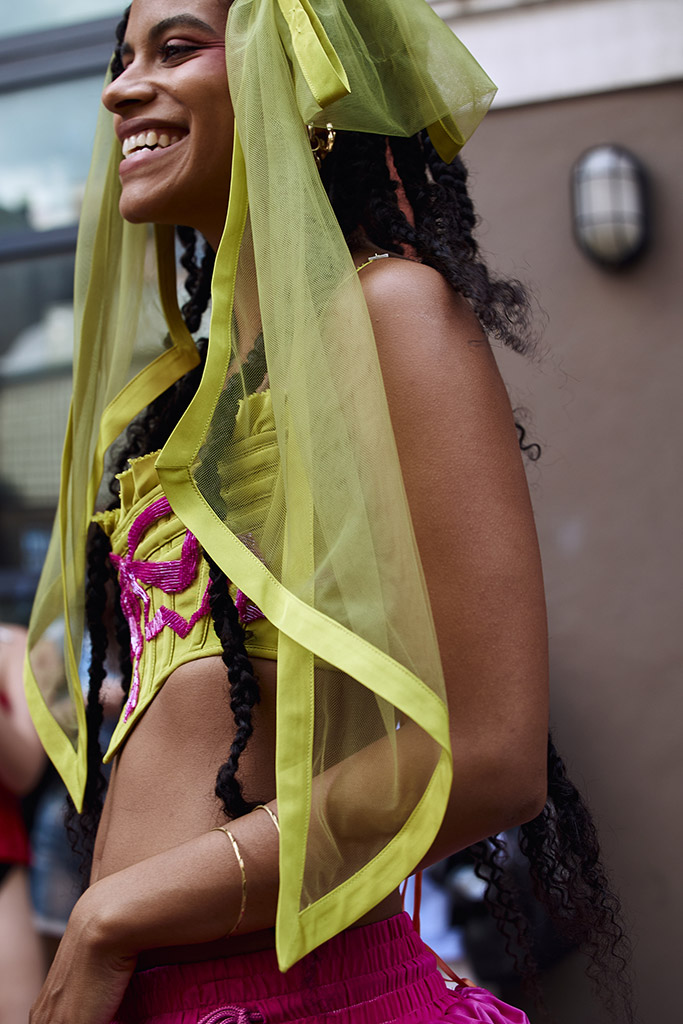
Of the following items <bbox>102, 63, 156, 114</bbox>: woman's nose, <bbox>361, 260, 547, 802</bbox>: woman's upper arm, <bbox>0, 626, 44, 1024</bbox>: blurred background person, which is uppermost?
<bbox>102, 63, 156, 114</bbox>: woman's nose

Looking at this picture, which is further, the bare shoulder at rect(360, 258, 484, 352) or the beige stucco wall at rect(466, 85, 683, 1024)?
the beige stucco wall at rect(466, 85, 683, 1024)

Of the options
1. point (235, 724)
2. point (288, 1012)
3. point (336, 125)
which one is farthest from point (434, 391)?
point (288, 1012)

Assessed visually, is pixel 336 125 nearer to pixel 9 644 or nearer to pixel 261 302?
pixel 261 302

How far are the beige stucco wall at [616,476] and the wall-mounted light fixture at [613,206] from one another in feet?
0.14

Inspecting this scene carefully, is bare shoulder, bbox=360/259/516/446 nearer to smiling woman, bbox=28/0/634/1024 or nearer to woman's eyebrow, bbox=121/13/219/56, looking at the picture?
smiling woman, bbox=28/0/634/1024

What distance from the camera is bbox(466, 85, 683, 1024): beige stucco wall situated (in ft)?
8.40

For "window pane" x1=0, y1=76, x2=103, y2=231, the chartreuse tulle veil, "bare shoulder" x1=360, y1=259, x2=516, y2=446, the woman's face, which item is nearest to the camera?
the chartreuse tulle veil

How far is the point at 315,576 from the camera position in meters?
1.04

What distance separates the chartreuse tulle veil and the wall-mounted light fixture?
4.61ft

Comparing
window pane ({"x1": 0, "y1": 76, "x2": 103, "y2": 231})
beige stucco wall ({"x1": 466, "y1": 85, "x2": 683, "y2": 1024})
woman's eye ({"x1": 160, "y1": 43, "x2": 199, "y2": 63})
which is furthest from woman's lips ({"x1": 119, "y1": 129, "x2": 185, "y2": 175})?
window pane ({"x1": 0, "y1": 76, "x2": 103, "y2": 231})

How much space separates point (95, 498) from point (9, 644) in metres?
1.08

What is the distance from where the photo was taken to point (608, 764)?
259 cm

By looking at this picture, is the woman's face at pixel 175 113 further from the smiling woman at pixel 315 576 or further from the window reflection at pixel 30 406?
the window reflection at pixel 30 406

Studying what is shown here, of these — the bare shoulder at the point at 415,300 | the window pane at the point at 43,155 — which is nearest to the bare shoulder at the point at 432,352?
the bare shoulder at the point at 415,300
